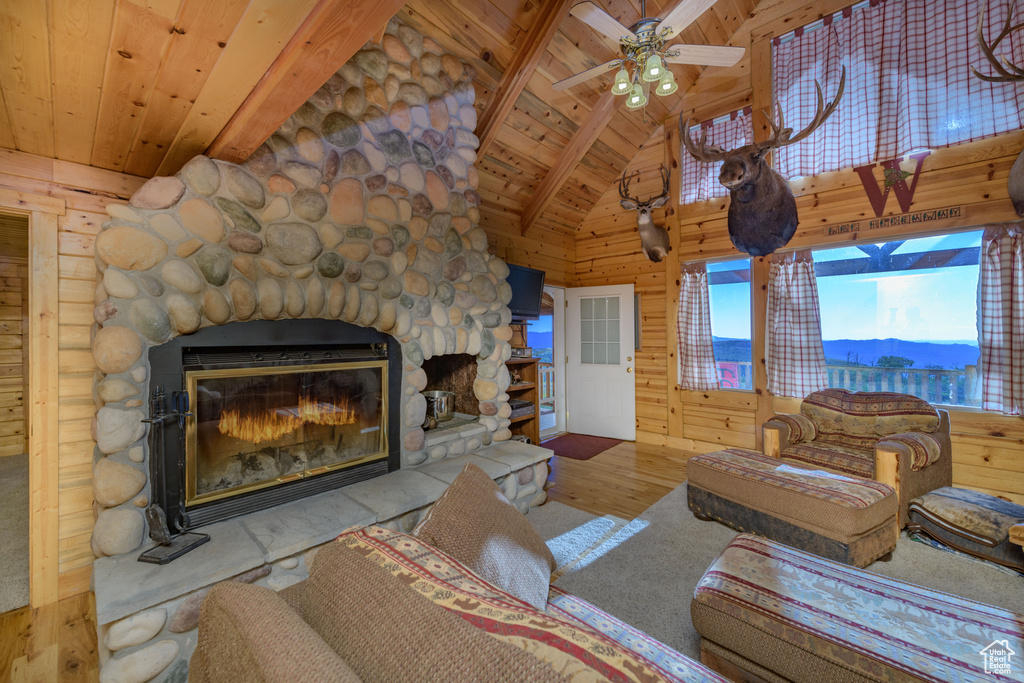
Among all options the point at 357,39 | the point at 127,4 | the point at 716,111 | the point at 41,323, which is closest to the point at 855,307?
the point at 716,111

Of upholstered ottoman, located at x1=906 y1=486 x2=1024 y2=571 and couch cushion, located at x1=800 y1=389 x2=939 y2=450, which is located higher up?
couch cushion, located at x1=800 y1=389 x2=939 y2=450

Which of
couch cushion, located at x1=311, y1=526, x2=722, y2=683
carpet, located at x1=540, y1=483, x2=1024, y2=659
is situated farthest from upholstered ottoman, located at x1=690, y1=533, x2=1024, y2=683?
couch cushion, located at x1=311, y1=526, x2=722, y2=683

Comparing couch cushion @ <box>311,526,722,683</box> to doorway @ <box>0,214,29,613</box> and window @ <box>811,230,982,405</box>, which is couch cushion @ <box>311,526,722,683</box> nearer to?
window @ <box>811,230,982,405</box>

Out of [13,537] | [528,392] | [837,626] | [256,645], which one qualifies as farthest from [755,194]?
[13,537]

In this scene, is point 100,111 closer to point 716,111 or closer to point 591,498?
point 591,498

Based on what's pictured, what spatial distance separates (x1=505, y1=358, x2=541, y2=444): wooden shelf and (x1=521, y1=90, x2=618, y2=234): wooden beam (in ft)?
5.38

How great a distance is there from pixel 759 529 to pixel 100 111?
383 centimetres

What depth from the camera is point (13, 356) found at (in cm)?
408

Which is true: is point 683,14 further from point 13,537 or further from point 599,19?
point 13,537

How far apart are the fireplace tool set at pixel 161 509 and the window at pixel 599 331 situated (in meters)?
4.34

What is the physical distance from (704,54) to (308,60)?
254 cm

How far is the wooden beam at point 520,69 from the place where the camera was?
304 cm

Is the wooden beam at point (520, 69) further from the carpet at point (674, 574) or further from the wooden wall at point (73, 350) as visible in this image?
the carpet at point (674, 574)

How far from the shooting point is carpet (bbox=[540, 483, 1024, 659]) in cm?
193
